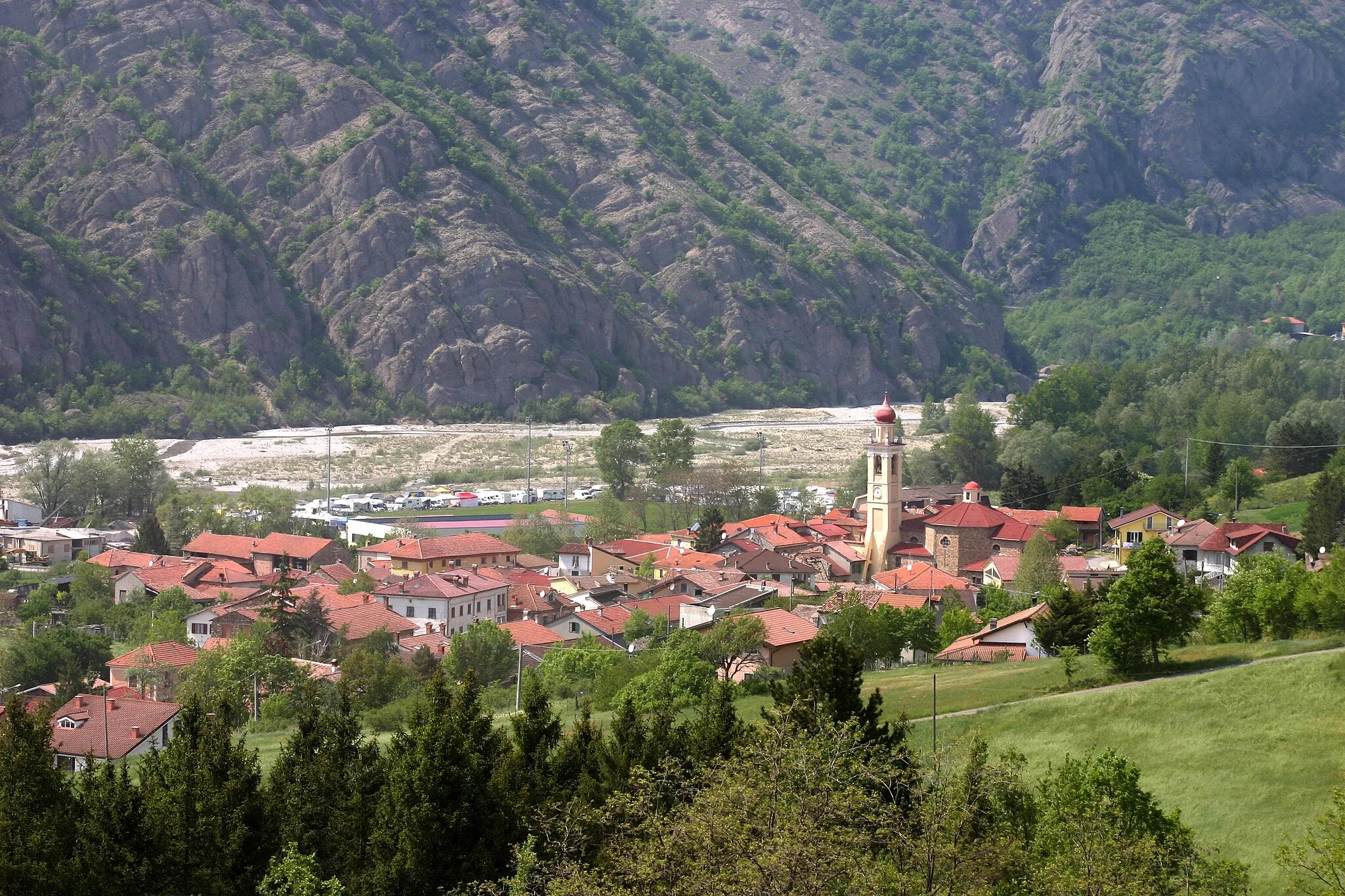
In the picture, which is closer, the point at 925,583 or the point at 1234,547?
the point at 1234,547

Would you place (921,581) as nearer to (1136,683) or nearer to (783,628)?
(783,628)

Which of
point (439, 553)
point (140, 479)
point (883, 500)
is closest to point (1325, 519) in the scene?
point (883, 500)

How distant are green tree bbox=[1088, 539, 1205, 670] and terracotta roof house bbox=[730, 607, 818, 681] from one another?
9.86 metres

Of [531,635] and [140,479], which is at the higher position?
[140,479]

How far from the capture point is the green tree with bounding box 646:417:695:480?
3996 inches

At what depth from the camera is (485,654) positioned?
5400cm

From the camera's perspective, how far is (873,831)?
943 inches

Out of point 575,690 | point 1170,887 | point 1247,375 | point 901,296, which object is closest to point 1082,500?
point 1247,375

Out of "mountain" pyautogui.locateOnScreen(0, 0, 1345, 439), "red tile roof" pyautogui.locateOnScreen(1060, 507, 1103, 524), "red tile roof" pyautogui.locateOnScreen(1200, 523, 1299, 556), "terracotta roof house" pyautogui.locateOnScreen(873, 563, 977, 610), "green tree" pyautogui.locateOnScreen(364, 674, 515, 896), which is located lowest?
"terracotta roof house" pyautogui.locateOnScreen(873, 563, 977, 610)

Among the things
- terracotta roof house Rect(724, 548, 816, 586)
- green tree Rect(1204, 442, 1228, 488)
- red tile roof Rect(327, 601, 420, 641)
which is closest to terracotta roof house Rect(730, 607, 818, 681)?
red tile roof Rect(327, 601, 420, 641)

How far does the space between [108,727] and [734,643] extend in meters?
18.1

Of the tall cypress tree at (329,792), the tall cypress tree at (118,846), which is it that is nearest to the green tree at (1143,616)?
the tall cypress tree at (329,792)

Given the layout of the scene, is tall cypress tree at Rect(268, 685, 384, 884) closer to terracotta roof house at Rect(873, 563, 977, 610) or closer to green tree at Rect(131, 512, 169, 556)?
terracotta roof house at Rect(873, 563, 977, 610)

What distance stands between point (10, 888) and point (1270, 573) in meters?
36.1
